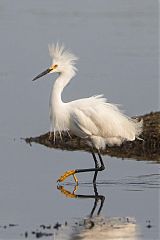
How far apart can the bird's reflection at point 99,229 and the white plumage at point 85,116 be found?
8.15 feet

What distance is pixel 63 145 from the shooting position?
549 inches

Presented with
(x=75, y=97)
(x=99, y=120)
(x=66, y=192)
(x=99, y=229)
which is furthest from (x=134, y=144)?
(x=99, y=229)

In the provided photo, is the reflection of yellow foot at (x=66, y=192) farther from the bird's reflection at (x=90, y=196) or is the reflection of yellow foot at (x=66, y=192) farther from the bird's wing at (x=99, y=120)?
the bird's wing at (x=99, y=120)

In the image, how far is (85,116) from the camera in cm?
1228

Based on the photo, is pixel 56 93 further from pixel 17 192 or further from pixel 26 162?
pixel 17 192

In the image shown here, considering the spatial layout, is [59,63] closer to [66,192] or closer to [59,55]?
[59,55]

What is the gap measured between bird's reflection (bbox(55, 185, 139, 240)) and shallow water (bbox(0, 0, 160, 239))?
0.01 metres

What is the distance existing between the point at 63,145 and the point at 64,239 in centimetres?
519

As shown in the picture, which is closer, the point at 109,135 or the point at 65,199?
the point at 65,199

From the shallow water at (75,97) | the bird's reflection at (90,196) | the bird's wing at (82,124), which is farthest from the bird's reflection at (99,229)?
the bird's wing at (82,124)

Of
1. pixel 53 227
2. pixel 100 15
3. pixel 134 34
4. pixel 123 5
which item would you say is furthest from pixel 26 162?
pixel 123 5

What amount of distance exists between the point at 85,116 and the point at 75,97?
4035 millimetres

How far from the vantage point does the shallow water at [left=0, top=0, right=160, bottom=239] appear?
973cm

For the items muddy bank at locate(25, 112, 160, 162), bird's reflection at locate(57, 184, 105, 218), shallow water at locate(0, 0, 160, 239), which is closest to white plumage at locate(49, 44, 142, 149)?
shallow water at locate(0, 0, 160, 239)
